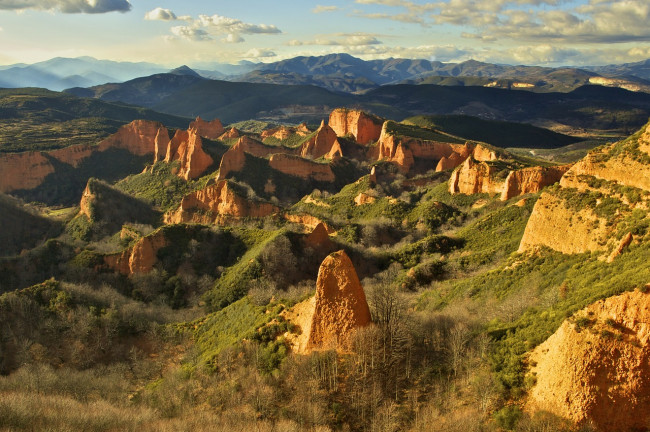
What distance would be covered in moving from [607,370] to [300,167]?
2632 inches

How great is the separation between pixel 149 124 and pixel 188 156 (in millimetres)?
22677

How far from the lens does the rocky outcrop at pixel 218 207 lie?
59438mm

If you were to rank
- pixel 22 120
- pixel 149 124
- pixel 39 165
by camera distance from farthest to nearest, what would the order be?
pixel 22 120, pixel 149 124, pixel 39 165

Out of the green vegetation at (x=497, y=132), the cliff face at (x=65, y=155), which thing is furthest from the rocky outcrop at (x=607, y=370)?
the green vegetation at (x=497, y=132)

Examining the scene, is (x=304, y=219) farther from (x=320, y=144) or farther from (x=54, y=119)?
(x=54, y=119)

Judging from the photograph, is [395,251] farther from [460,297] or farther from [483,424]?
[483,424]

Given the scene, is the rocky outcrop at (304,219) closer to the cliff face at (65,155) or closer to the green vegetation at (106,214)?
the green vegetation at (106,214)

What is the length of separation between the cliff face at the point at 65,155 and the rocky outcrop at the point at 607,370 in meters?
82.0

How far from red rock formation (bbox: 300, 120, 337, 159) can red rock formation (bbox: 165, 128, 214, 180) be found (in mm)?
25888

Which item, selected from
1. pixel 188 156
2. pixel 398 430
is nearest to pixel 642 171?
pixel 398 430

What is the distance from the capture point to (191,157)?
75312mm

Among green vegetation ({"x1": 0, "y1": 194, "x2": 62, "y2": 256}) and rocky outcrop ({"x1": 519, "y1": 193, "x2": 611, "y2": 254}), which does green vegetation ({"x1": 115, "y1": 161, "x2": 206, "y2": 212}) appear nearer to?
green vegetation ({"x1": 0, "y1": 194, "x2": 62, "y2": 256})

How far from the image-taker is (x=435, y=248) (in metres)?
45.2

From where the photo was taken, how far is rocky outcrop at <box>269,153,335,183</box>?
8012cm
